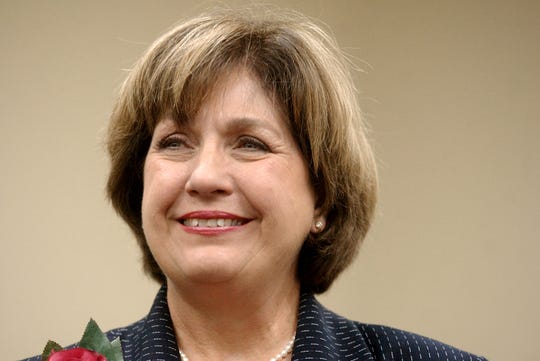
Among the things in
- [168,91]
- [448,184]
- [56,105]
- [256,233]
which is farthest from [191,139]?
[448,184]

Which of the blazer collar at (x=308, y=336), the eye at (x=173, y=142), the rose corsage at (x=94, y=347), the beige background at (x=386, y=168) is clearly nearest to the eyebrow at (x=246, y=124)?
the eye at (x=173, y=142)

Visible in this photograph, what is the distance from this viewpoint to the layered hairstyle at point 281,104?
1674 millimetres

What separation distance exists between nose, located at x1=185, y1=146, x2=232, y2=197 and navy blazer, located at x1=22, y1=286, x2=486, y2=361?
31 centimetres

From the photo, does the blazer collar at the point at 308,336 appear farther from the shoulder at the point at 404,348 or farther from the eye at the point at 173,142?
the eye at the point at 173,142

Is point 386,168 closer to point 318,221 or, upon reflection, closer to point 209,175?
point 318,221

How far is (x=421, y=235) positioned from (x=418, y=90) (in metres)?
0.55

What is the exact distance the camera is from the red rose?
1150 millimetres

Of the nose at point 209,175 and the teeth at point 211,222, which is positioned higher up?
the nose at point 209,175

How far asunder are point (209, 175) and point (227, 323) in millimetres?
327

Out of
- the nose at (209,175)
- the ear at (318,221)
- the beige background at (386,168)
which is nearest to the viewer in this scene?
the nose at (209,175)

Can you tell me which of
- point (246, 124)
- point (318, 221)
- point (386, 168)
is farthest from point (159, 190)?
point (386, 168)

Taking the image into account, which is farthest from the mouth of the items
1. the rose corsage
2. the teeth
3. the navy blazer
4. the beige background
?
the beige background

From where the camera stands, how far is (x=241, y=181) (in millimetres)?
1592

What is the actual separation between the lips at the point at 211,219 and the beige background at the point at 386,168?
1173 mm
